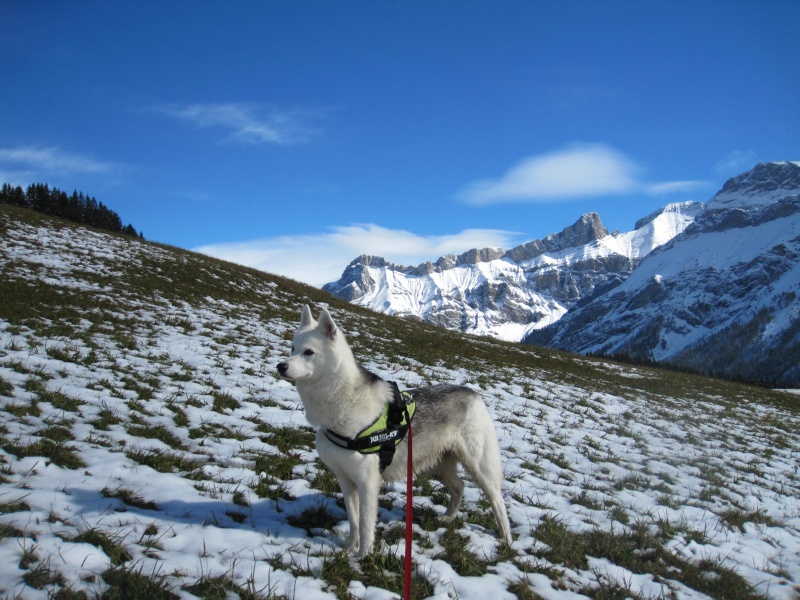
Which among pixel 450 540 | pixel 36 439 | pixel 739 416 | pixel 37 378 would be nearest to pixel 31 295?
pixel 37 378

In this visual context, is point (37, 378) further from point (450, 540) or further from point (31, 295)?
point (31, 295)

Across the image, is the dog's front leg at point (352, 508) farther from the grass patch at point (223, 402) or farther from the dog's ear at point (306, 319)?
the grass patch at point (223, 402)

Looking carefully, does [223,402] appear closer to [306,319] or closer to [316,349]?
[306,319]

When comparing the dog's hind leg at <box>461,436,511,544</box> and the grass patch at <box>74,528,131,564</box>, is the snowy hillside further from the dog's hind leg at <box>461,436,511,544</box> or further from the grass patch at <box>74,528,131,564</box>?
the dog's hind leg at <box>461,436,511,544</box>

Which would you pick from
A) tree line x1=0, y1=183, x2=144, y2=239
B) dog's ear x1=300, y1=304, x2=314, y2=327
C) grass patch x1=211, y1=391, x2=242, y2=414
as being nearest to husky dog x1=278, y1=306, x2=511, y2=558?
dog's ear x1=300, y1=304, x2=314, y2=327

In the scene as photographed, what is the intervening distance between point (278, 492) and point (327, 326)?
2.80 metres

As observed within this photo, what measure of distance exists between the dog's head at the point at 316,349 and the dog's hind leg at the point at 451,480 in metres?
2.46

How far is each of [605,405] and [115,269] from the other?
26930mm

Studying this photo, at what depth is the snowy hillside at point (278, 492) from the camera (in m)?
4.55

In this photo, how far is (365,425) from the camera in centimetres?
564

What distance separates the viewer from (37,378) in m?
9.23

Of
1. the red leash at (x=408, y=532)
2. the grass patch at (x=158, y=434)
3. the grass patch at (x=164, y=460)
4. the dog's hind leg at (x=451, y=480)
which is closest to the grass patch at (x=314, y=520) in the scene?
the red leash at (x=408, y=532)

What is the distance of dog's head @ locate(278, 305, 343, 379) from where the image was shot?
542 cm

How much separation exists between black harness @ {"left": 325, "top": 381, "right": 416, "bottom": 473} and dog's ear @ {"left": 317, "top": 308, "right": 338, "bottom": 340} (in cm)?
120
